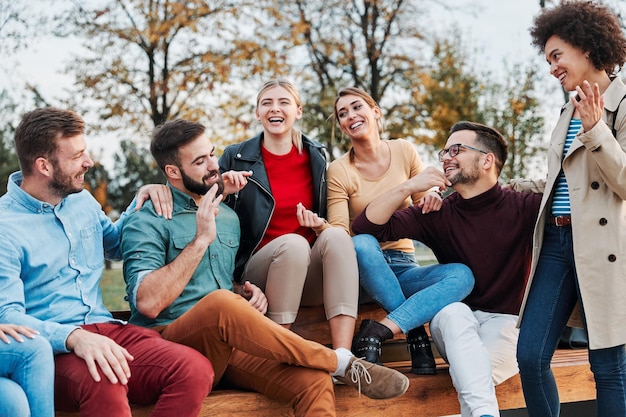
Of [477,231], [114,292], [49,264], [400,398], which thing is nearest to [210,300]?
[49,264]

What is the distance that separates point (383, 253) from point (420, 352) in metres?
0.67

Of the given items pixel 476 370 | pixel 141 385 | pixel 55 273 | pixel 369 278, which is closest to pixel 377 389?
pixel 476 370

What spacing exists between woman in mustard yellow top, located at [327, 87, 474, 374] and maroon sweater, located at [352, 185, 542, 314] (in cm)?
10

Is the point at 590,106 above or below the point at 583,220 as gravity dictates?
above

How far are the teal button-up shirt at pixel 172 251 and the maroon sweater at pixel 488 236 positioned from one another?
813mm

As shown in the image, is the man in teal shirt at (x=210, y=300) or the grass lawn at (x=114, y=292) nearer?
the man in teal shirt at (x=210, y=300)

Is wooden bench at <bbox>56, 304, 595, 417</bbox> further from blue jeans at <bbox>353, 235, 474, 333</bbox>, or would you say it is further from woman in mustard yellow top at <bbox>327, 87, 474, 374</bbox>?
blue jeans at <bbox>353, 235, 474, 333</bbox>

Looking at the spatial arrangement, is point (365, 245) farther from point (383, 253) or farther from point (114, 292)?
point (114, 292)

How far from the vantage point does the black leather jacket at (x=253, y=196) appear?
3.79m

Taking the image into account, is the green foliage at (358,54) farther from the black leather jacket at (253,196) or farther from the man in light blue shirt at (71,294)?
the man in light blue shirt at (71,294)

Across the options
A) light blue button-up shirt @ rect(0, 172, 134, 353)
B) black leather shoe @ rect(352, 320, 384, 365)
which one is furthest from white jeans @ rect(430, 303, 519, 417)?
light blue button-up shirt @ rect(0, 172, 134, 353)

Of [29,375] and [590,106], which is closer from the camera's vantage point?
[29,375]

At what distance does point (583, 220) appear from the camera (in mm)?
2977

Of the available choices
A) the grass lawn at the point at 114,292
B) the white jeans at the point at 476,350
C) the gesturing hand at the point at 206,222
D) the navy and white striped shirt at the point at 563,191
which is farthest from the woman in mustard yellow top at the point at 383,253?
the grass lawn at the point at 114,292
